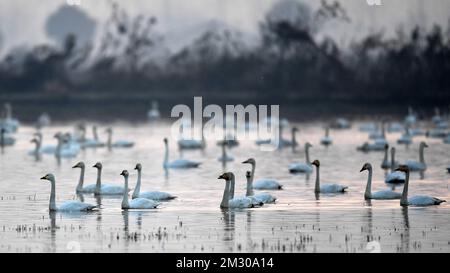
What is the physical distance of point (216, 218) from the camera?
22828mm

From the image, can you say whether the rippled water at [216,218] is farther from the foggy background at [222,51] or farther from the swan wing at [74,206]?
the foggy background at [222,51]

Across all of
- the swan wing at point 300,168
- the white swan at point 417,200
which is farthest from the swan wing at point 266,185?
the swan wing at point 300,168

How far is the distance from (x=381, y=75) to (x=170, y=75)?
37.5ft

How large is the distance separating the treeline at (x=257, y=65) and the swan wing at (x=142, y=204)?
1822 inches

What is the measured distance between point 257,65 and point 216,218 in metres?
54.8

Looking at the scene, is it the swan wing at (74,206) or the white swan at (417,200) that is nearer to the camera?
the swan wing at (74,206)

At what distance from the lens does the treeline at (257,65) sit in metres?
72.9

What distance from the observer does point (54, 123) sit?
177 feet

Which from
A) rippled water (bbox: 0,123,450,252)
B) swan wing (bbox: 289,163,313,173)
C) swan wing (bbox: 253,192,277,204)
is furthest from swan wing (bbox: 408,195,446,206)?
swan wing (bbox: 289,163,313,173)

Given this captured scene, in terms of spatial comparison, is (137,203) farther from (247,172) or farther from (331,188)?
(331,188)

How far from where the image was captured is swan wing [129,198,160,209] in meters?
24.1

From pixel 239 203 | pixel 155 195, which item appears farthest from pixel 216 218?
pixel 155 195
